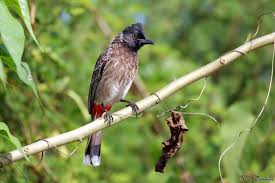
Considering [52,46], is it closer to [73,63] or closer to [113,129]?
[73,63]

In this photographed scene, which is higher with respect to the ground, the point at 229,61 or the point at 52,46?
the point at 52,46

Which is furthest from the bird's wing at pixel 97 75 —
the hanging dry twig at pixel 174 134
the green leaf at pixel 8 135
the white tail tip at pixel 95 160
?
the green leaf at pixel 8 135

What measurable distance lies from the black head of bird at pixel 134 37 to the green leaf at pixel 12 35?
2717 mm

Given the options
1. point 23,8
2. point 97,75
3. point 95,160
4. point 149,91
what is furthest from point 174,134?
point 149,91

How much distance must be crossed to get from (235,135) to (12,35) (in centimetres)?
143

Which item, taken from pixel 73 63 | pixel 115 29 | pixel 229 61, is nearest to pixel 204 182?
pixel 73 63

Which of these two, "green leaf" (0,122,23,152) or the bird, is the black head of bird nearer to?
the bird

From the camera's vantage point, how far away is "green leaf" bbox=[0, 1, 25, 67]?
1.86 meters

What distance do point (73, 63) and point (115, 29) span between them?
910mm

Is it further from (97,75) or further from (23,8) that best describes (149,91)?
(23,8)

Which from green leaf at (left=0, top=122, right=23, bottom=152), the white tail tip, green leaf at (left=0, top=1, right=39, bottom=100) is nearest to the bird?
the white tail tip

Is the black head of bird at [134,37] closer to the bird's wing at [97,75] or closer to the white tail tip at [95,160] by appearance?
the bird's wing at [97,75]

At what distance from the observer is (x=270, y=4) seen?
504 centimetres

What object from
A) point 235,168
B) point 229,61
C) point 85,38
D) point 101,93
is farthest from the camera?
point 85,38
